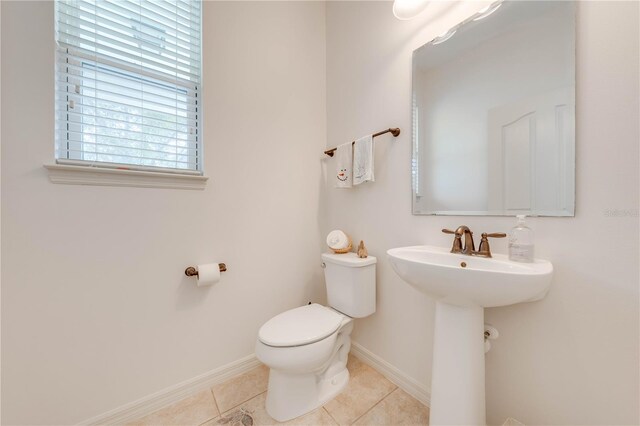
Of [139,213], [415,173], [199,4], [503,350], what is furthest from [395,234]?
[199,4]

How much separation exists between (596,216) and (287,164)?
1447 millimetres

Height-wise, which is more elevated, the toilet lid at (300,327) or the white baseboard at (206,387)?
the toilet lid at (300,327)

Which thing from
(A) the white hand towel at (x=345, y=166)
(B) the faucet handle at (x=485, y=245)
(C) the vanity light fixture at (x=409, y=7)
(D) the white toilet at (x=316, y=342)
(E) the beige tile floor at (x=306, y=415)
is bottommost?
(E) the beige tile floor at (x=306, y=415)

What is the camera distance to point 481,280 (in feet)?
2.39

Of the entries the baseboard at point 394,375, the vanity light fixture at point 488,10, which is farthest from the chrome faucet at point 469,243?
the vanity light fixture at point 488,10

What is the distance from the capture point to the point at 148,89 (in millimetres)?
1228

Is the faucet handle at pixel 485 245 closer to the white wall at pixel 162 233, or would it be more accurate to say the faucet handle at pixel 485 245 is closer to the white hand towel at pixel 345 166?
the white hand towel at pixel 345 166

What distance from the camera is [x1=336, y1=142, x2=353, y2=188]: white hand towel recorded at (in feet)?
5.03

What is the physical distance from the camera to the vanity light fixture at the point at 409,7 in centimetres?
109

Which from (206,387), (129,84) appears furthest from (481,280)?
(129,84)

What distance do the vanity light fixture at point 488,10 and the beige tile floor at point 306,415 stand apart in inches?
70.1

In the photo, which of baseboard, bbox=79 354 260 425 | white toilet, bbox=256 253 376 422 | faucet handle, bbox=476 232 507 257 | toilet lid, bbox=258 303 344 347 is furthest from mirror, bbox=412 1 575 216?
baseboard, bbox=79 354 260 425

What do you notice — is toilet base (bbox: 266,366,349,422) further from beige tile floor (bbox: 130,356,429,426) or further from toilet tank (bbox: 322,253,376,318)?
toilet tank (bbox: 322,253,376,318)

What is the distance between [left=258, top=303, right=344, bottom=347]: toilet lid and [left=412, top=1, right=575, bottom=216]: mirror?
733mm
